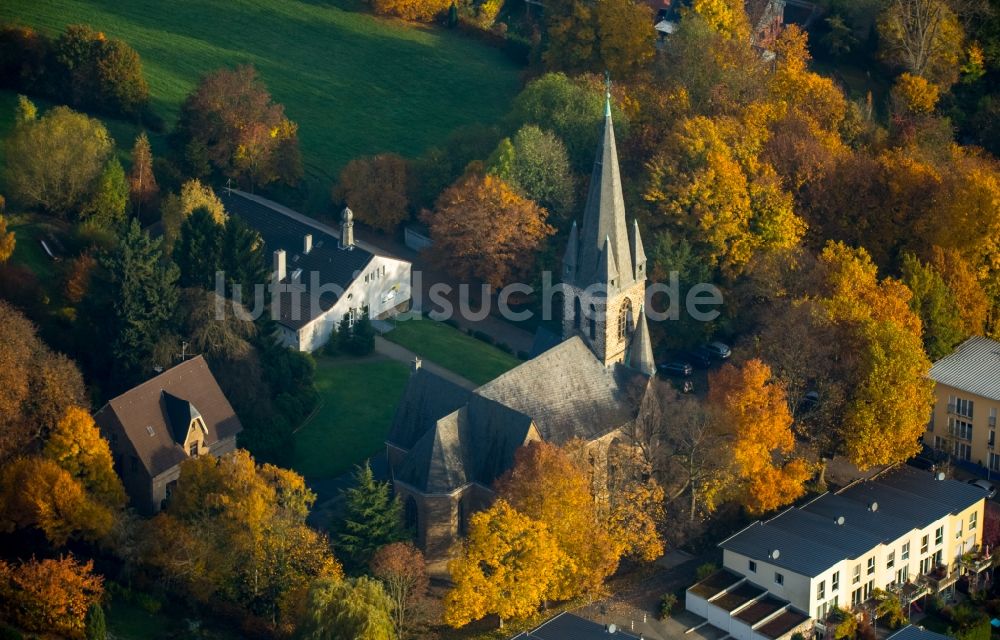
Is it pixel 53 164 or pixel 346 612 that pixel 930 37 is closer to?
pixel 53 164

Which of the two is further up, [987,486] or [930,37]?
[930,37]

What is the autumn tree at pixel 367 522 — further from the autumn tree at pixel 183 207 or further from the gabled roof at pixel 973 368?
the gabled roof at pixel 973 368

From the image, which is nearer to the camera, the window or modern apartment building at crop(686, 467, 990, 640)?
modern apartment building at crop(686, 467, 990, 640)

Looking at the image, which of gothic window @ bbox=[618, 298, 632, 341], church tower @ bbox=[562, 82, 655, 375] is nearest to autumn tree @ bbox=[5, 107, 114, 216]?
church tower @ bbox=[562, 82, 655, 375]

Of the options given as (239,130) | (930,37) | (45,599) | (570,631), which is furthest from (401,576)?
(930,37)

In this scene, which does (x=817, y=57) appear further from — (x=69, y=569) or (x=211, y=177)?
(x=69, y=569)

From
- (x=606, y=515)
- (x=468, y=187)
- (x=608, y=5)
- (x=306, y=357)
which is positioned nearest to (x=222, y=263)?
(x=306, y=357)

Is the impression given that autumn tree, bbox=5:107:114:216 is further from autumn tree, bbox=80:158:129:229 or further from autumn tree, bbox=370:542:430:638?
autumn tree, bbox=370:542:430:638
